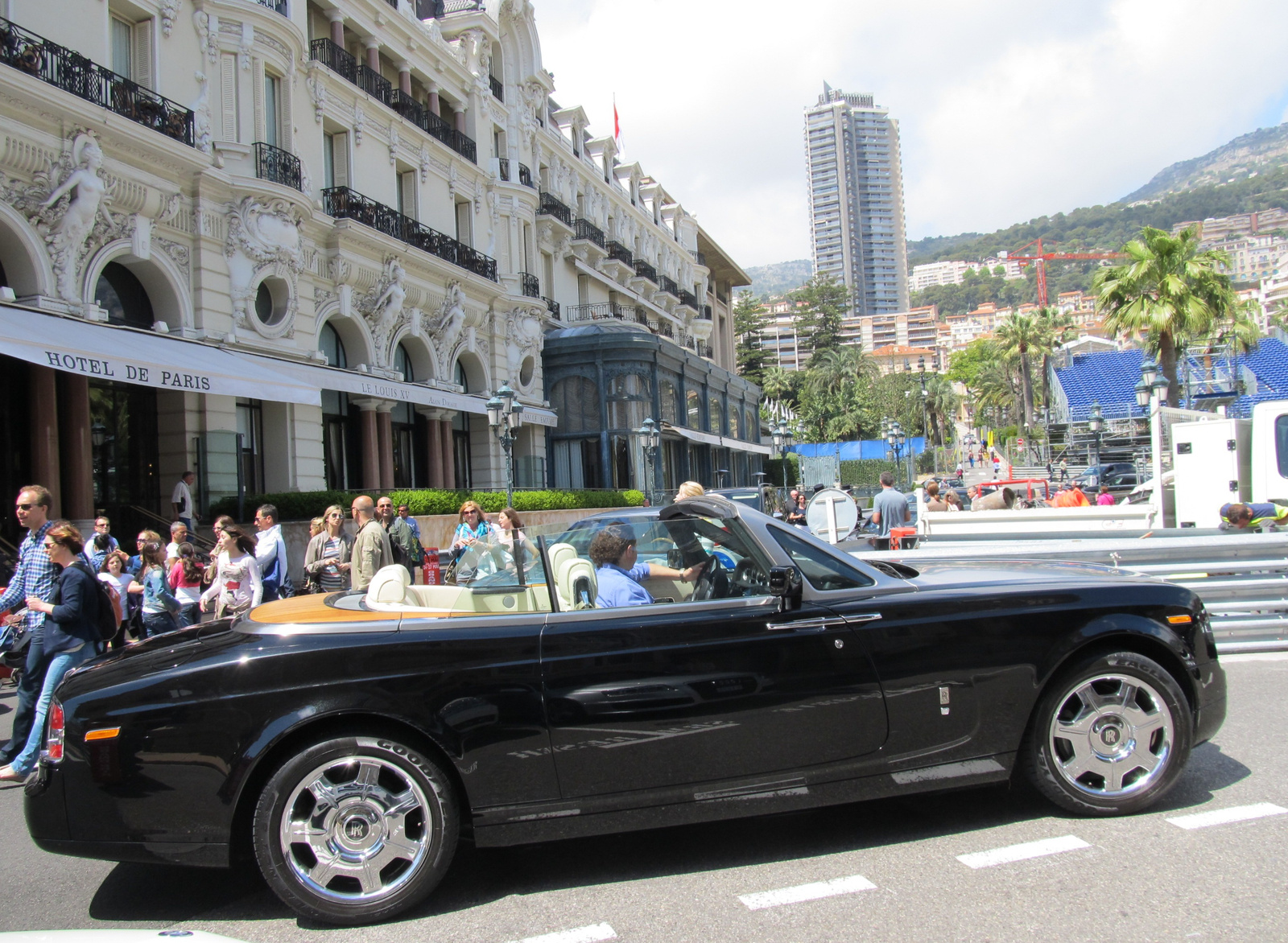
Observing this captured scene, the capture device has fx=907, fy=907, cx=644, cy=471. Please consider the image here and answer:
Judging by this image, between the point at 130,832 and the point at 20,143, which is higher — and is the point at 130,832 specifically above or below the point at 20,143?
below

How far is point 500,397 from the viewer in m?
20.0

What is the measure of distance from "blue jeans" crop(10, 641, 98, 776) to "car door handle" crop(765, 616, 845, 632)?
404 cm

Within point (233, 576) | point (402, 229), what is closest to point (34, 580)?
point (233, 576)

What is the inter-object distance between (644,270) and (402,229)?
20.6 m

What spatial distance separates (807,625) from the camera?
383 centimetres

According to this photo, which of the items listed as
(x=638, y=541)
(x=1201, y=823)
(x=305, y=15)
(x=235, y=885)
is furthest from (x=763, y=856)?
(x=305, y=15)

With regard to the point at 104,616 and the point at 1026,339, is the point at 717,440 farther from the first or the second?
the point at 1026,339

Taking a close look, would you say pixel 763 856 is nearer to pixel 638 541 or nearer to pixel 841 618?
pixel 841 618

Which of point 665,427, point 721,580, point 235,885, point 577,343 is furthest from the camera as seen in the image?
point 665,427

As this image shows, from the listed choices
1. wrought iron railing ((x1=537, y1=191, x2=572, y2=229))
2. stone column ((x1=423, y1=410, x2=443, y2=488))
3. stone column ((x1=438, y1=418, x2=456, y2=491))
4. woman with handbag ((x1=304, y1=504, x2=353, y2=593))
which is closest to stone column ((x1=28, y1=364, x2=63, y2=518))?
woman with handbag ((x1=304, y1=504, x2=353, y2=593))

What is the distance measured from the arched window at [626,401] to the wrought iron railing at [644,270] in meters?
11.4

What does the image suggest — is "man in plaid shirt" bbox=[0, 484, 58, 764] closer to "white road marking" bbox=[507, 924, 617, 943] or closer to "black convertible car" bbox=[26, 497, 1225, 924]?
"black convertible car" bbox=[26, 497, 1225, 924]

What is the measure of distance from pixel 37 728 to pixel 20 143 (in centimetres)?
1126

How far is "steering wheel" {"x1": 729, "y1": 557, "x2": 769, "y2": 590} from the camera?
4.03 metres
